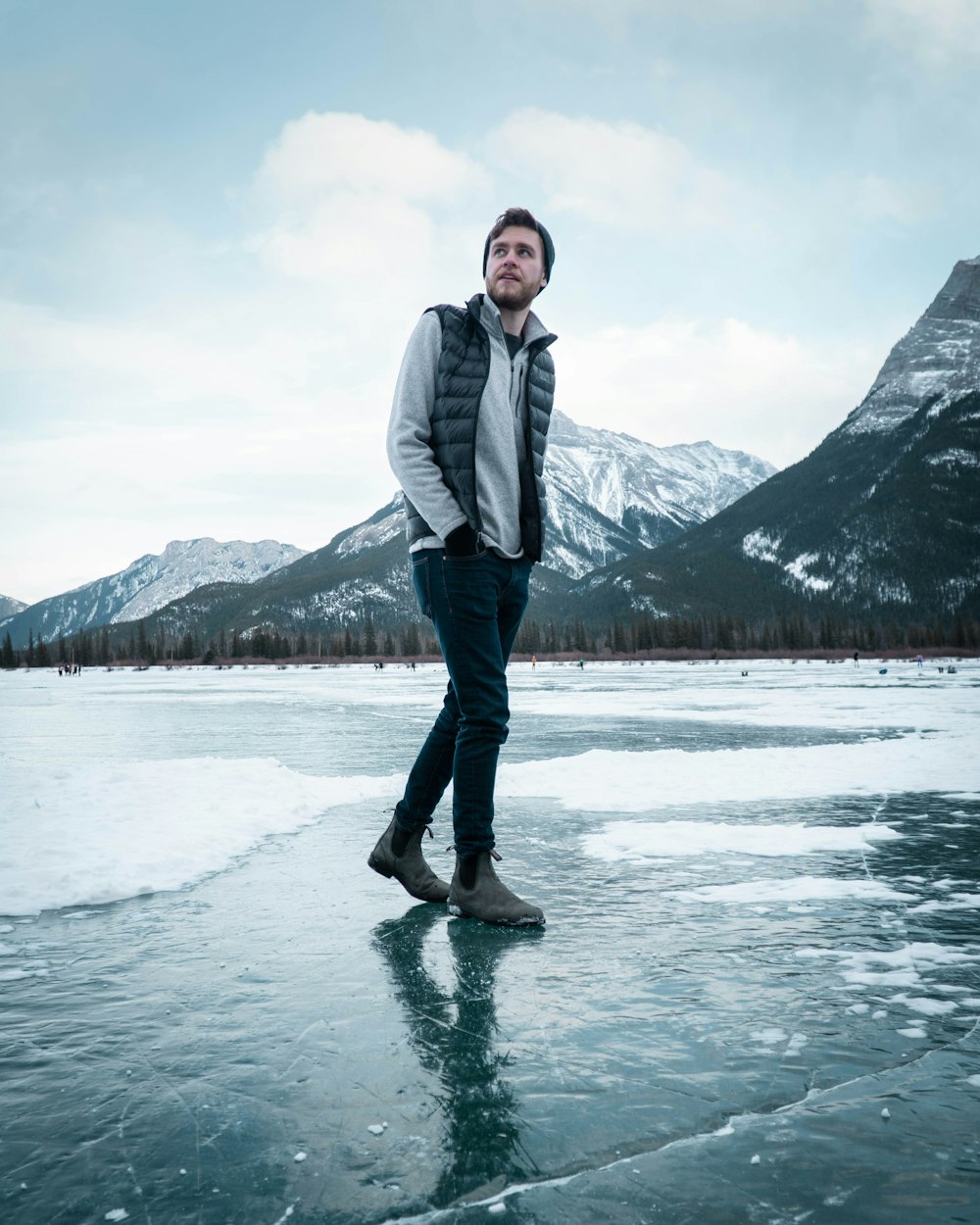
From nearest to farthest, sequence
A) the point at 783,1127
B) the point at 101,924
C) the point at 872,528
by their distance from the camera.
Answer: the point at 783,1127 < the point at 101,924 < the point at 872,528

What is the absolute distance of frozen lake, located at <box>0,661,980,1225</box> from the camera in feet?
4.17

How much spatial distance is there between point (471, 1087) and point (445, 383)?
2312 millimetres

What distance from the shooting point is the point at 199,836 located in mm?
4246

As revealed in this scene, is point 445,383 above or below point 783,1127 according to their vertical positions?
above

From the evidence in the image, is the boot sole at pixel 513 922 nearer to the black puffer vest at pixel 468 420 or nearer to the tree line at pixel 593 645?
the black puffer vest at pixel 468 420

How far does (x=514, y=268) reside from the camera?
320 cm

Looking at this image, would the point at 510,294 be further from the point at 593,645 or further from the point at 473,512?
the point at 593,645

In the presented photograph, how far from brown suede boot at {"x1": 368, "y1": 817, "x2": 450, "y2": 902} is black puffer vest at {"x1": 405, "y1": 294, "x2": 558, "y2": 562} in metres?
1.17

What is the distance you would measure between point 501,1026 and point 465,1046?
0.13m

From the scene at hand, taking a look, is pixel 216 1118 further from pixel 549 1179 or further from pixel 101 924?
pixel 101 924

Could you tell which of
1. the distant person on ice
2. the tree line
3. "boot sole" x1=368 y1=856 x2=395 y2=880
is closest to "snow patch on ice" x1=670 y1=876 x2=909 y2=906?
the distant person on ice

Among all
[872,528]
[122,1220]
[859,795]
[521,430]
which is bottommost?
[859,795]

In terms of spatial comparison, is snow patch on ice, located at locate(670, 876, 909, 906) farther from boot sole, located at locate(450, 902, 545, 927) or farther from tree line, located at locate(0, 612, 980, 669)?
tree line, located at locate(0, 612, 980, 669)

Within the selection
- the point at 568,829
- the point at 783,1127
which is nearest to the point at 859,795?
the point at 568,829
